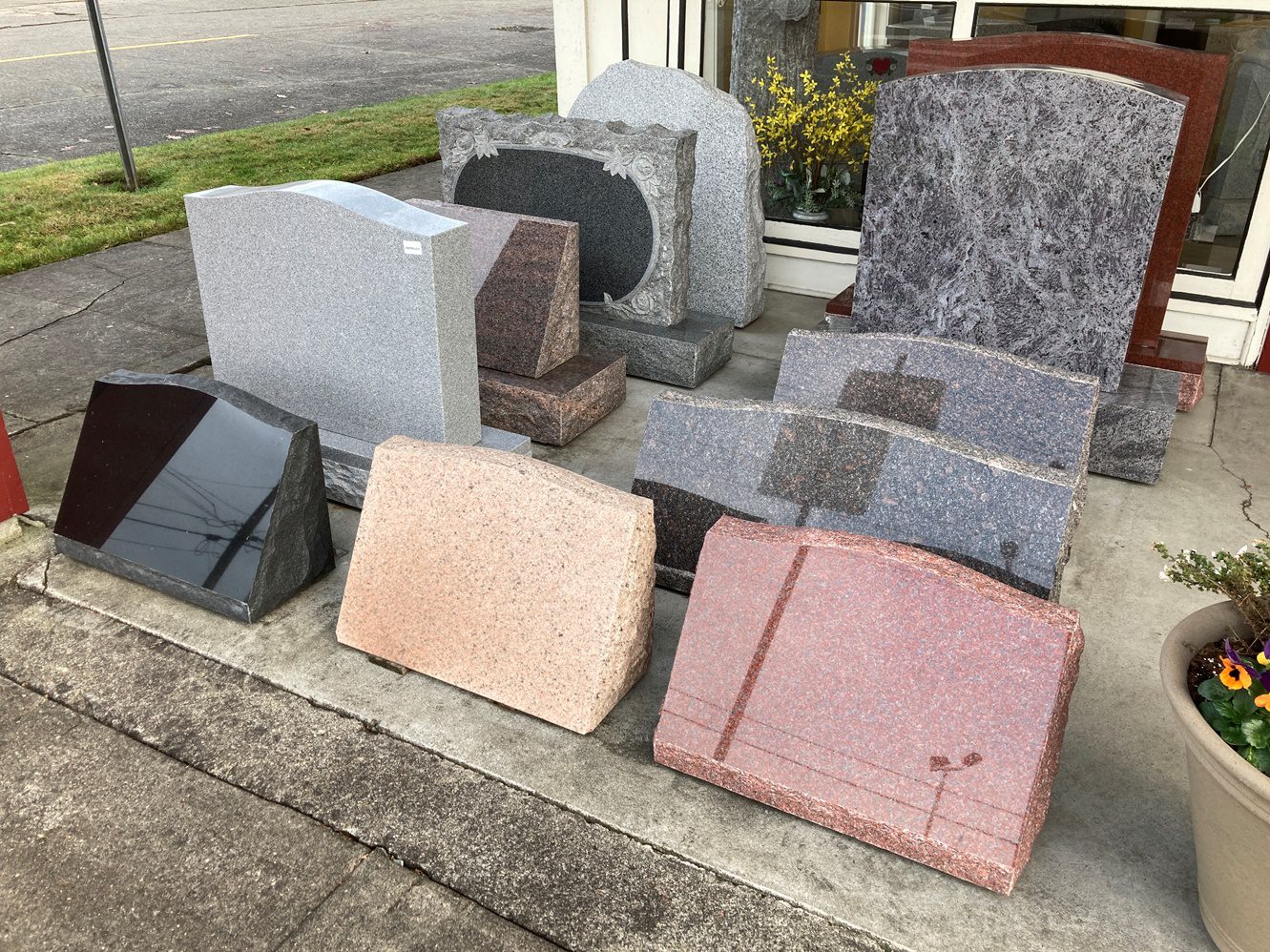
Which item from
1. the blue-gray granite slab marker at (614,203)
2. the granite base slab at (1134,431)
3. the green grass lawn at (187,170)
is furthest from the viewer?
the green grass lawn at (187,170)

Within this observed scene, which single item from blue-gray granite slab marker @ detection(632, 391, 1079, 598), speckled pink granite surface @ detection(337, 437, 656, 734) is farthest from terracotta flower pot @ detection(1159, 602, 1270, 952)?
speckled pink granite surface @ detection(337, 437, 656, 734)

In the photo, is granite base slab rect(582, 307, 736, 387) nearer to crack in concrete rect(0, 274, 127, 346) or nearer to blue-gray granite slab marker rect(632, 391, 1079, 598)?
blue-gray granite slab marker rect(632, 391, 1079, 598)

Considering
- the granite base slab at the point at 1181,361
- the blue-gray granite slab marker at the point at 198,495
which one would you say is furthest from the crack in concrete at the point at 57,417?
the granite base slab at the point at 1181,361

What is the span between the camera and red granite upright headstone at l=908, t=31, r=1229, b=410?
14.3 ft

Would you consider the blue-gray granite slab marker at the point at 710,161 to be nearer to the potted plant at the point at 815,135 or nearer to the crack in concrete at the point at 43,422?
the potted plant at the point at 815,135

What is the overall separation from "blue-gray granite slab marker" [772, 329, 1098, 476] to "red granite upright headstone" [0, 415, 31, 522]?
2801 millimetres

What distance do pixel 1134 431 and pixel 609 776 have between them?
2.74 meters

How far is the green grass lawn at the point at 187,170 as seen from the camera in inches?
303

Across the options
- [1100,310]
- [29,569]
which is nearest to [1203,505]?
[1100,310]

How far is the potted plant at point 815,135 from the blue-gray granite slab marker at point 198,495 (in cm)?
365

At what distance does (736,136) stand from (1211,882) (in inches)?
160

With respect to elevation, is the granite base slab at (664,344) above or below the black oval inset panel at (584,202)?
below

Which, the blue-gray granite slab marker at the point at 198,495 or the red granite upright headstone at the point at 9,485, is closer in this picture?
the blue-gray granite slab marker at the point at 198,495

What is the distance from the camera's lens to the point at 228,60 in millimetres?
16250
